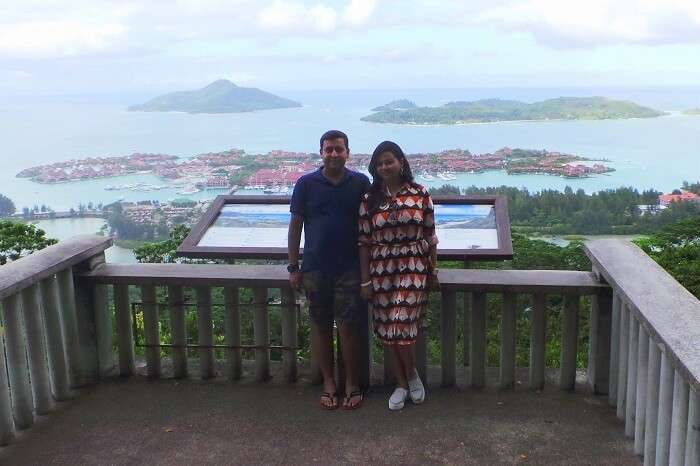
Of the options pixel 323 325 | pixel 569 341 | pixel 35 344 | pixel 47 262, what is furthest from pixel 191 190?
pixel 569 341

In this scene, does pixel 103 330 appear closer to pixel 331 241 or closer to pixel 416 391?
pixel 331 241

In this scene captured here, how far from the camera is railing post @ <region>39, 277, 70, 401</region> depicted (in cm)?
374

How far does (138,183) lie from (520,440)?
17.2m

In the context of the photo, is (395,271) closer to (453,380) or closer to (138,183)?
(453,380)

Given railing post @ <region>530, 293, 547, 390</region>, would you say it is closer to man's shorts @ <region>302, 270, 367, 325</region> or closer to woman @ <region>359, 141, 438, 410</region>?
woman @ <region>359, 141, 438, 410</region>

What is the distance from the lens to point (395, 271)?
141 inches

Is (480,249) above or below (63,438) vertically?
above

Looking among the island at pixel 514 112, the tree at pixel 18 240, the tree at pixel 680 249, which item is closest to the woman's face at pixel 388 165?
the tree at pixel 680 249

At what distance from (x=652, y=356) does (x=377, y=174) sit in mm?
1537

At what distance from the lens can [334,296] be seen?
3713mm

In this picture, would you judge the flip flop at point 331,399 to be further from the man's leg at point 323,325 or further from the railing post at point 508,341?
the railing post at point 508,341

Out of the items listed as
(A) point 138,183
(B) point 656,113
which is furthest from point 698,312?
(B) point 656,113

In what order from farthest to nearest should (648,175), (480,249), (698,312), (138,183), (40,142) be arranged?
(40,142) → (648,175) → (138,183) → (480,249) → (698,312)

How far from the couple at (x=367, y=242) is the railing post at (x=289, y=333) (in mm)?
291
